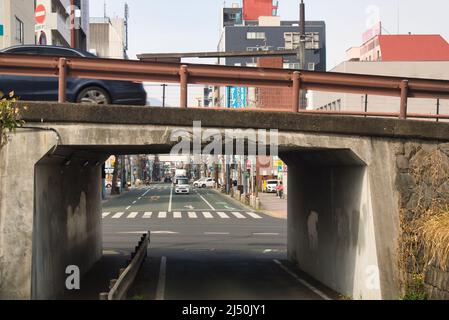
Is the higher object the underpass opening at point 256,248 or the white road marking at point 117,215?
the underpass opening at point 256,248

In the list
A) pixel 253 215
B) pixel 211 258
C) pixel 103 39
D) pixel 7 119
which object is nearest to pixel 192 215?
pixel 253 215

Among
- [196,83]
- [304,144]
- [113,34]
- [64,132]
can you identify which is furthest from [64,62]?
[113,34]

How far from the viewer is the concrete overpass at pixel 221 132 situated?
35.4 feet

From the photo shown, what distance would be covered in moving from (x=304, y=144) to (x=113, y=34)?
12390 cm

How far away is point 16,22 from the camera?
45.1 m

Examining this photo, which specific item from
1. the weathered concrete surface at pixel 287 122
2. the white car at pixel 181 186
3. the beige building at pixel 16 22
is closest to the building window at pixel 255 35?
the white car at pixel 181 186

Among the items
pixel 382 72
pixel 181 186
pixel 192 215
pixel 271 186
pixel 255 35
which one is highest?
pixel 255 35

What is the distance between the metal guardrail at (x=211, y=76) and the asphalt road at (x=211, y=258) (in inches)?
171

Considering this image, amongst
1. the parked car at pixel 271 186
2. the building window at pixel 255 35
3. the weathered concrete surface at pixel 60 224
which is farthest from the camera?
the building window at pixel 255 35

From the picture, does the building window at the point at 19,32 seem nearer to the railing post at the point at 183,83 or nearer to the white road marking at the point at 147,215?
the white road marking at the point at 147,215

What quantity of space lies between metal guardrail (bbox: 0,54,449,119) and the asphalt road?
435cm

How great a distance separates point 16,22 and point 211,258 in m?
30.9

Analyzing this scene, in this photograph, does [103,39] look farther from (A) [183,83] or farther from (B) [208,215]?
(A) [183,83]
